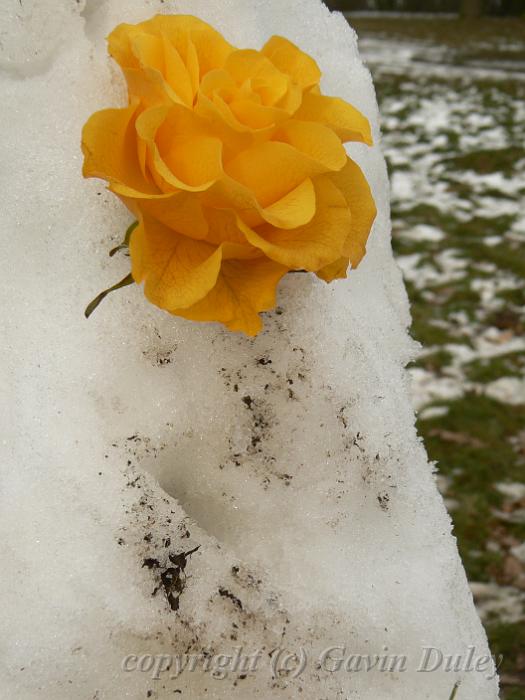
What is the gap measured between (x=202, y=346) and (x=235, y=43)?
0.33 m

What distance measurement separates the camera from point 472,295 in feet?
9.98

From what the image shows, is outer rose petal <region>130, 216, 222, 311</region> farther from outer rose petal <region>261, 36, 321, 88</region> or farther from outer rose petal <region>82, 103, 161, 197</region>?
outer rose petal <region>261, 36, 321, 88</region>

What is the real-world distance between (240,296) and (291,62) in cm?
23

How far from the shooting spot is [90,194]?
722 millimetres

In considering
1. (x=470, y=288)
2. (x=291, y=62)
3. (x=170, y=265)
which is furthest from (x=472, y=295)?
(x=170, y=265)

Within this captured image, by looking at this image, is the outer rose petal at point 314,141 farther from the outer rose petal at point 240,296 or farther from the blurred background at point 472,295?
the blurred background at point 472,295

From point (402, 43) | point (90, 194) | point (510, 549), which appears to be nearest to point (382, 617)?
point (90, 194)

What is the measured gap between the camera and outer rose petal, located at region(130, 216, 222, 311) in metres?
0.58

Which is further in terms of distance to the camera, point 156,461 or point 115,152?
point 156,461

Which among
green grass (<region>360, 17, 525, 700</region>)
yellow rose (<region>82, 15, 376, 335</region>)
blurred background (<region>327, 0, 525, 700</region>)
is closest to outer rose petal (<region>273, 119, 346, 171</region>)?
yellow rose (<region>82, 15, 376, 335</region>)

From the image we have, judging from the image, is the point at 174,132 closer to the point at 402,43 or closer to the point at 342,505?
the point at 342,505

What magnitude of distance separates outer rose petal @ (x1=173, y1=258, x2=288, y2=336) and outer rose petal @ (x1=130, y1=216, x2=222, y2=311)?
0.02 m

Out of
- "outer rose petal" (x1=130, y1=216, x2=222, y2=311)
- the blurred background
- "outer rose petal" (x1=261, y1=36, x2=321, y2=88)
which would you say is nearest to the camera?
"outer rose petal" (x1=130, y1=216, x2=222, y2=311)

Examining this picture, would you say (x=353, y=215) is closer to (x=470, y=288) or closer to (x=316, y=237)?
(x=316, y=237)
